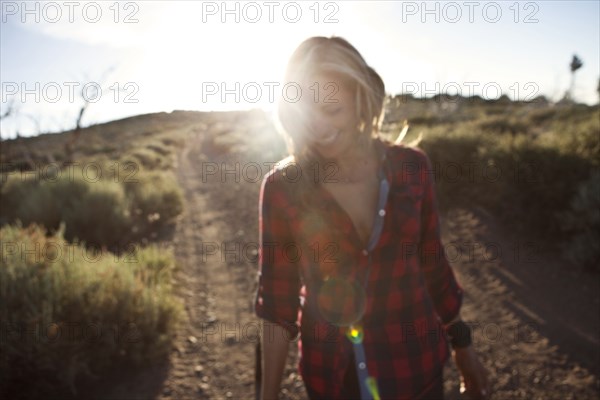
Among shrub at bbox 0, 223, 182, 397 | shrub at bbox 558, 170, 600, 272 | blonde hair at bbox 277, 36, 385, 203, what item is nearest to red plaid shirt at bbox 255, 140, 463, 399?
blonde hair at bbox 277, 36, 385, 203

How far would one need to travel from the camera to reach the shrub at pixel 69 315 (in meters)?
3.91

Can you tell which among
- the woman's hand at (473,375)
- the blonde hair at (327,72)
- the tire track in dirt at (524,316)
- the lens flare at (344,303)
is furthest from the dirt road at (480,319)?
the blonde hair at (327,72)

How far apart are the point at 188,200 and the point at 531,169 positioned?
9395 millimetres

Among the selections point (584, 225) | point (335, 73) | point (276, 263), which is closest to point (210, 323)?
point (276, 263)

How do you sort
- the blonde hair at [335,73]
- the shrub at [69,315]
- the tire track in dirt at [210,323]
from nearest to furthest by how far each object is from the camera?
1. the blonde hair at [335,73]
2. the shrub at [69,315]
3. the tire track in dirt at [210,323]

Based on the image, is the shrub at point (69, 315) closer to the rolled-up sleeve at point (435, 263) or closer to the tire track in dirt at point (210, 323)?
the tire track in dirt at point (210, 323)

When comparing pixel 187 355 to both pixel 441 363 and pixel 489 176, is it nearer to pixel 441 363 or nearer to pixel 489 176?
pixel 441 363

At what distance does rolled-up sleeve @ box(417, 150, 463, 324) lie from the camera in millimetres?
1701

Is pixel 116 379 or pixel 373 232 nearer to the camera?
pixel 373 232

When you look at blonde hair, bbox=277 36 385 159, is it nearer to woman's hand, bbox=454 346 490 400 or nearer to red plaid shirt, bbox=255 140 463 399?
red plaid shirt, bbox=255 140 463 399

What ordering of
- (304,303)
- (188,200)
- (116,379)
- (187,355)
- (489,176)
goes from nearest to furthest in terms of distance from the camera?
(304,303)
(116,379)
(187,355)
(489,176)
(188,200)

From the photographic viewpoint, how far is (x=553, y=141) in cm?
750

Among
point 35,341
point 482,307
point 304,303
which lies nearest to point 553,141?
point 482,307

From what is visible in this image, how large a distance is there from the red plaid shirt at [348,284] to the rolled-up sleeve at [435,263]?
0.16ft
